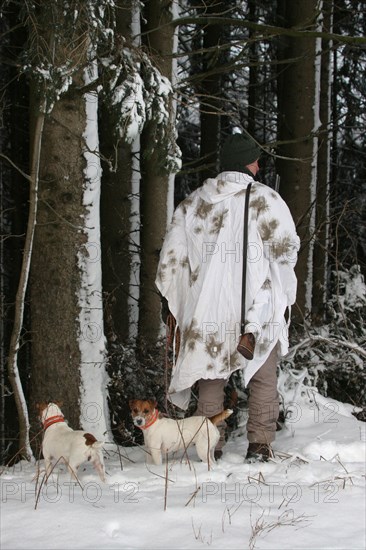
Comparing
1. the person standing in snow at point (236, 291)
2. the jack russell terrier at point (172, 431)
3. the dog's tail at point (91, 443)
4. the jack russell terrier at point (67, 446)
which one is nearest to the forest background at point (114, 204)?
the person standing in snow at point (236, 291)

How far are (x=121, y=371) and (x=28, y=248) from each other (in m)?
1.92

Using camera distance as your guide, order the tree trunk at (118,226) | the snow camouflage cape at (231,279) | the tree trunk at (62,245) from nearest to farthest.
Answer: the snow camouflage cape at (231,279) < the tree trunk at (62,245) < the tree trunk at (118,226)

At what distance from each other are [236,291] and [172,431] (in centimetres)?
103

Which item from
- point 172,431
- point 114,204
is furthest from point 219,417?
point 114,204

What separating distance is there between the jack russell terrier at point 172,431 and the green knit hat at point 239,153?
5.56 feet

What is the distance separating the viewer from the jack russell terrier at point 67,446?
4492 millimetres

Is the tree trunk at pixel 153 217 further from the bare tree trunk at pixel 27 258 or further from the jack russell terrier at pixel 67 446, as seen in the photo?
the jack russell terrier at pixel 67 446

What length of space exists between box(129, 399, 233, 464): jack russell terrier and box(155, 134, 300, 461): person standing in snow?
290 mm

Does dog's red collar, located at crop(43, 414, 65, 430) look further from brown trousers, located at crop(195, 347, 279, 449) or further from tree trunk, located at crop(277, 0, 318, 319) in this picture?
tree trunk, located at crop(277, 0, 318, 319)

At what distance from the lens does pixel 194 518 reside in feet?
11.8

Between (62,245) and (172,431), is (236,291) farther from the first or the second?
(62,245)

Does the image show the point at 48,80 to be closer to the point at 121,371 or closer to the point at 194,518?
the point at 121,371

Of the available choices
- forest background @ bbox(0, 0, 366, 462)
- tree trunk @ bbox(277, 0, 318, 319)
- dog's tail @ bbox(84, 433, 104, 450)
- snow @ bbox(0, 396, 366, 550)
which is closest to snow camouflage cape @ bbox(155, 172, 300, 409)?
forest background @ bbox(0, 0, 366, 462)

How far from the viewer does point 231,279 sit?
16.5ft
